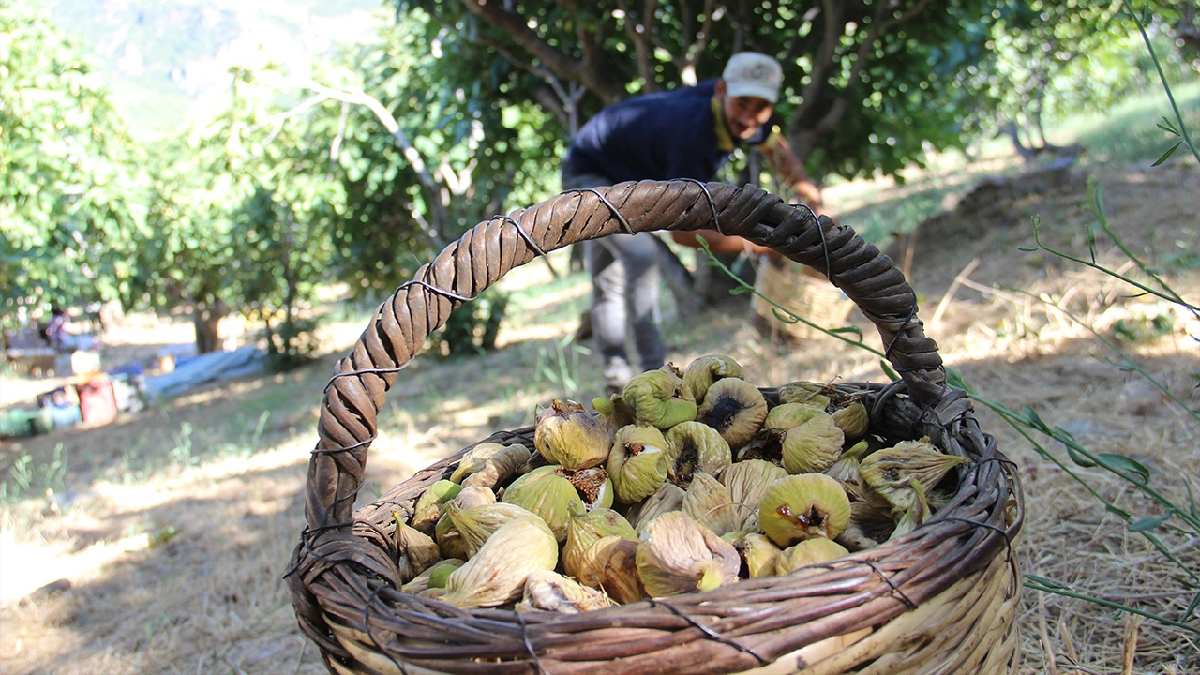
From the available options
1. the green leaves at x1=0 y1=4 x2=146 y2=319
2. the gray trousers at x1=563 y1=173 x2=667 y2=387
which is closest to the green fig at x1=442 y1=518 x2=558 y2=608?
the gray trousers at x1=563 y1=173 x2=667 y2=387

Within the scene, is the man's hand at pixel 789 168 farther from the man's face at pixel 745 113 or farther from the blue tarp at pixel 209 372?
the blue tarp at pixel 209 372

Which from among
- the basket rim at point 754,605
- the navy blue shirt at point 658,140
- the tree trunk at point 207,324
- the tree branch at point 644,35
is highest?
the tree branch at point 644,35

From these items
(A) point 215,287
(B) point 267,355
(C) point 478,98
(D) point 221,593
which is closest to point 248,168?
(C) point 478,98

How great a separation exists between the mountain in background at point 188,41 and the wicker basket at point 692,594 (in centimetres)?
641

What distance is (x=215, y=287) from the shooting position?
1438cm

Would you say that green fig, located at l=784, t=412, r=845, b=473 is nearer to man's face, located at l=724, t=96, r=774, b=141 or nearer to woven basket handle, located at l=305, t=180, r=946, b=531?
woven basket handle, located at l=305, t=180, r=946, b=531

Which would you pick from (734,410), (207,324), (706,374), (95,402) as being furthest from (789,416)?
(207,324)

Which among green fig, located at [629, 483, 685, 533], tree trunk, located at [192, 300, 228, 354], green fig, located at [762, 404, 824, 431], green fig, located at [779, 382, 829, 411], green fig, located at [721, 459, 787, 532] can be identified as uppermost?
green fig, located at [762, 404, 824, 431]

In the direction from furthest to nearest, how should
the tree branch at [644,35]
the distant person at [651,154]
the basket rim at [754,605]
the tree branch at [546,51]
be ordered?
the tree branch at [546,51] → the tree branch at [644,35] → the distant person at [651,154] → the basket rim at [754,605]

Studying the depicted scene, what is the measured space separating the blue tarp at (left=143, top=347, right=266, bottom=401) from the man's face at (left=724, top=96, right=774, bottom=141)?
863 cm

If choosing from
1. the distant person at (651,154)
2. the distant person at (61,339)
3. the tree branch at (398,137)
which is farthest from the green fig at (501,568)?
the distant person at (61,339)

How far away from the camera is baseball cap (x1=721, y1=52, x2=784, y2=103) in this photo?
10.7ft

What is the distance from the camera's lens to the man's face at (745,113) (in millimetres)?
3352

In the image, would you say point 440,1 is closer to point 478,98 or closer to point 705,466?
point 478,98
